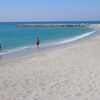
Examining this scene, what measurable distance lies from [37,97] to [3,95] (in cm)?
89

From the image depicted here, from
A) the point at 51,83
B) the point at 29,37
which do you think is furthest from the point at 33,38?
the point at 51,83

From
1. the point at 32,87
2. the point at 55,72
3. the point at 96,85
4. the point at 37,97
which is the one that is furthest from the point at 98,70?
the point at 37,97

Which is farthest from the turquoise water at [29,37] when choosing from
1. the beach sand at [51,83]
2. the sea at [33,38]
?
the beach sand at [51,83]

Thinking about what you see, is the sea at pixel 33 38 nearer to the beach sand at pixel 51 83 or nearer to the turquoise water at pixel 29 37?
the turquoise water at pixel 29 37

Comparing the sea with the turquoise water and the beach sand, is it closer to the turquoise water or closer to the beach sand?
the turquoise water

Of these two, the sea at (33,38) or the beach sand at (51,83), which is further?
the sea at (33,38)

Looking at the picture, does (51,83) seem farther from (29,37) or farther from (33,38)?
(29,37)

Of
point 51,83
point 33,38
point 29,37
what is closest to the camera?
point 51,83

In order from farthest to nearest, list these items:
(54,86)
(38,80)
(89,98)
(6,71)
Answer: (6,71), (38,80), (54,86), (89,98)

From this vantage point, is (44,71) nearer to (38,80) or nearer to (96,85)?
(38,80)

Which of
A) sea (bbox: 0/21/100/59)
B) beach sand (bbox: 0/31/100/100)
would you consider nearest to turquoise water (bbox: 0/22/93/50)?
sea (bbox: 0/21/100/59)

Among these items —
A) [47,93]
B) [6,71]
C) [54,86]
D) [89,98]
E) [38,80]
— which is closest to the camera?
[89,98]

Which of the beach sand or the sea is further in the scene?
the sea

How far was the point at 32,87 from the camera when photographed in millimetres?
7672
